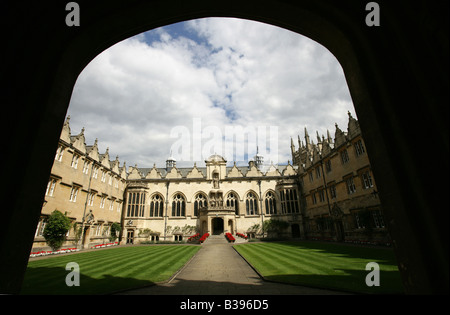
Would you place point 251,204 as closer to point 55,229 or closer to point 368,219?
point 368,219

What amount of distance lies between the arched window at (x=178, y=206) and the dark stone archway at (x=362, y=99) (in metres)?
32.2

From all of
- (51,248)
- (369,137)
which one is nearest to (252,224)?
(51,248)

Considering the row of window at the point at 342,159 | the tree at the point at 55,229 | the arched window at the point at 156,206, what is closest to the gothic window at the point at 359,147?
the row of window at the point at 342,159

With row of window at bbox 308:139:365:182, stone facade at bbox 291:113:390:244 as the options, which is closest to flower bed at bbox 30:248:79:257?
stone facade at bbox 291:113:390:244

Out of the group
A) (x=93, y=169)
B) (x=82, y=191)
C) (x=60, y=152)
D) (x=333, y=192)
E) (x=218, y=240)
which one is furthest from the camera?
(x=218, y=240)

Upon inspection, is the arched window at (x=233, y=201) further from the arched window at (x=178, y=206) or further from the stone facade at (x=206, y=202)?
the arched window at (x=178, y=206)

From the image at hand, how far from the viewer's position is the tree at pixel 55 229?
1631 cm

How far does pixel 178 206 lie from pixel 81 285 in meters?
28.3

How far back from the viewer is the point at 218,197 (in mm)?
33656

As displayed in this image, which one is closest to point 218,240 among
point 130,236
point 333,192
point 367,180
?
point 130,236

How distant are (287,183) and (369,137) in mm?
31070

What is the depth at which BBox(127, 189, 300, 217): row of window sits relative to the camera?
32.4 m

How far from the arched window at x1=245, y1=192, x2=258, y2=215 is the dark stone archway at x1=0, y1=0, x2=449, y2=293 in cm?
3163

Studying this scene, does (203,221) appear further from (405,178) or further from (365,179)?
(405,178)
